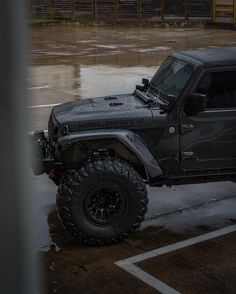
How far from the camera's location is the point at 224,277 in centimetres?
511

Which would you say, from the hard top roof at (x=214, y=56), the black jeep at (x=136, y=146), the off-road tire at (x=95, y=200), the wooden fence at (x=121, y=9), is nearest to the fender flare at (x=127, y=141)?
the black jeep at (x=136, y=146)

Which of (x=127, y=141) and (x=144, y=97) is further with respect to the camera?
(x=144, y=97)

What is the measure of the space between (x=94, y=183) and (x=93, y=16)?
30453mm

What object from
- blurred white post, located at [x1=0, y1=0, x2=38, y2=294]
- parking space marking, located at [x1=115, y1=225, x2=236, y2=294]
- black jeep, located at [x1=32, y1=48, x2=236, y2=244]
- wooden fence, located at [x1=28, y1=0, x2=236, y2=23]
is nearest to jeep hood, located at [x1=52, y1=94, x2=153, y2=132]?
black jeep, located at [x1=32, y1=48, x2=236, y2=244]

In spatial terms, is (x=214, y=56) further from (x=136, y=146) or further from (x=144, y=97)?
(x=136, y=146)

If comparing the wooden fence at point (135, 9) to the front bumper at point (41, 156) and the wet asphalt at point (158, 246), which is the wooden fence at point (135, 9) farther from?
the front bumper at point (41, 156)

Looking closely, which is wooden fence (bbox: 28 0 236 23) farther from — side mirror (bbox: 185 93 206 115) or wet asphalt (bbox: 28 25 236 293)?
side mirror (bbox: 185 93 206 115)

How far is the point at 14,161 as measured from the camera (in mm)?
1027

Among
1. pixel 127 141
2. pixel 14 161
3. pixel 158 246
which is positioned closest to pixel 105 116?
pixel 127 141

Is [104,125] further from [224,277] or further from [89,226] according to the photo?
[224,277]

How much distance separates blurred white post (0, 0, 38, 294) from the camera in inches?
39.5

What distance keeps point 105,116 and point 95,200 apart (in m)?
0.87

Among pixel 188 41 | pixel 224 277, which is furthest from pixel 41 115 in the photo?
pixel 188 41

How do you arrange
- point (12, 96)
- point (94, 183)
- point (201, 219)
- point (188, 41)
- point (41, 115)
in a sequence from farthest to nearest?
point (188, 41), point (41, 115), point (201, 219), point (94, 183), point (12, 96)
